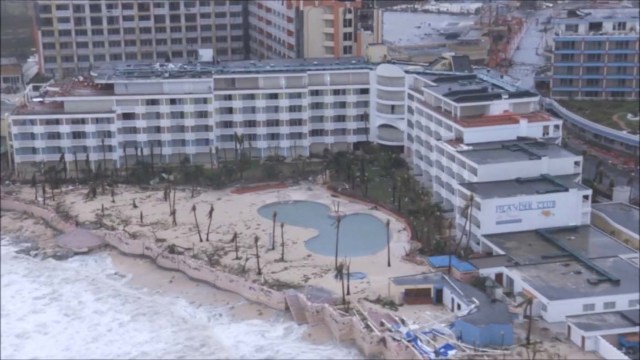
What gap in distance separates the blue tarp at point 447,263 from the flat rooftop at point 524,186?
1.06m

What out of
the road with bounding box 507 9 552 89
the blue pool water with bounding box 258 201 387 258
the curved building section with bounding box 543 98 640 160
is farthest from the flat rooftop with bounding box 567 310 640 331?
the road with bounding box 507 9 552 89

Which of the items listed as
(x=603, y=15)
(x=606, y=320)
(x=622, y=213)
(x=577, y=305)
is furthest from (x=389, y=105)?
(x=606, y=320)

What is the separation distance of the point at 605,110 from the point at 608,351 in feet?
38.4

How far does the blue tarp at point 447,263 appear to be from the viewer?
13.1 metres

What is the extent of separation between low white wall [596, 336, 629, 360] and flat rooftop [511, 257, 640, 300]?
0.76m

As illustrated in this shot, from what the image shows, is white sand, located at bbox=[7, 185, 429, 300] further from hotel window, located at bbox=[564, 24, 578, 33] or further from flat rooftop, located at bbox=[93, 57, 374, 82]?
hotel window, located at bbox=[564, 24, 578, 33]

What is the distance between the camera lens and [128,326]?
12414 mm

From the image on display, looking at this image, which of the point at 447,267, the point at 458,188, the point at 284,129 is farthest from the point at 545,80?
the point at 447,267

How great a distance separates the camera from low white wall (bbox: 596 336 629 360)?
10812mm

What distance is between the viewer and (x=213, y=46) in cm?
Result: 2675

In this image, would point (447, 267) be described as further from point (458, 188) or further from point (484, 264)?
point (458, 188)

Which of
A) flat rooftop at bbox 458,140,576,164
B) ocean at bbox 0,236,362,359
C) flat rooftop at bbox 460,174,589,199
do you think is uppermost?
flat rooftop at bbox 458,140,576,164

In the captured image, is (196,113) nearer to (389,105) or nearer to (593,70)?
(389,105)

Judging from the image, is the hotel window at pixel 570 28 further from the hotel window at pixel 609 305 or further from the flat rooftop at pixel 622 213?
the hotel window at pixel 609 305
